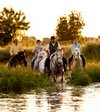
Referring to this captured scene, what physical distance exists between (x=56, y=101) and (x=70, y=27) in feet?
218

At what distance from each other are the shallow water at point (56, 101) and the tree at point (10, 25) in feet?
200

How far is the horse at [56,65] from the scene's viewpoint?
2742 cm

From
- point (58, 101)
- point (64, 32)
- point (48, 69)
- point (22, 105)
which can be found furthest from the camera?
point (64, 32)

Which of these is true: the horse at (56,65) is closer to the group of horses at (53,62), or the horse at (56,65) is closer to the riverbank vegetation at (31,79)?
the group of horses at (53,62)

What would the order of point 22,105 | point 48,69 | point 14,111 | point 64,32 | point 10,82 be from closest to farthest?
point 14,111 → point 22,105 → point 10,82 → point 48,69 → point 64,32

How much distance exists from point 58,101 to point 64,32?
217 feet

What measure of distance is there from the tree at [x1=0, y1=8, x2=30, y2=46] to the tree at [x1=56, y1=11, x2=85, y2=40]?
6.23 m

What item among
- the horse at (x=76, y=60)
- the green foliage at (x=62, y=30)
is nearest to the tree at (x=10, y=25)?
the green foliage at (x=62, y=30)

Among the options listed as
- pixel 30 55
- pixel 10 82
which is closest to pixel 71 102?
pixel 10 82

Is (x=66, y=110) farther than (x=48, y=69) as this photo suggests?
No

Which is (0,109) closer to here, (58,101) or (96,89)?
(58,101)

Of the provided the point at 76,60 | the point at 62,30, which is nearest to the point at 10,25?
the point at 62,30

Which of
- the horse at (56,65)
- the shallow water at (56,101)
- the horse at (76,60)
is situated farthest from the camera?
the horse at (76,60)

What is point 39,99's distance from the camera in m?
19.8
